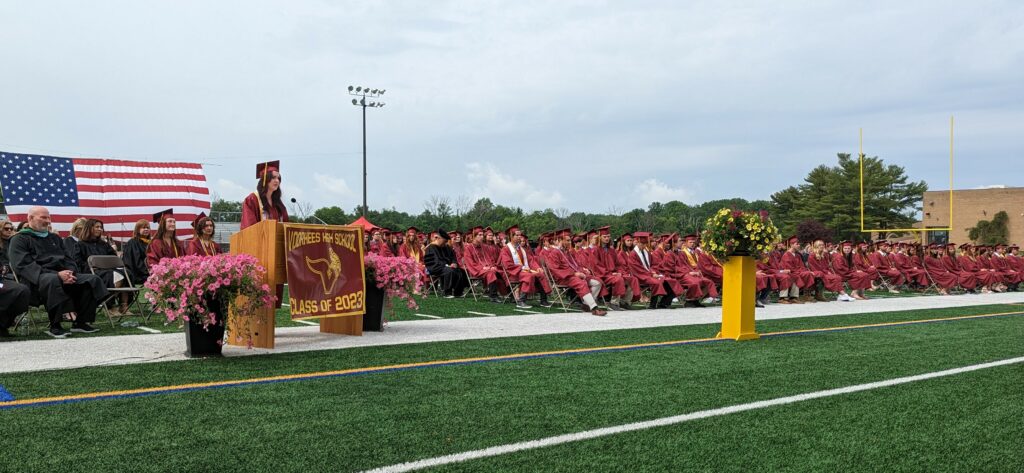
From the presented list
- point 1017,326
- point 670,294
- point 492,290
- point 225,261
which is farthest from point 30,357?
point 1017,326

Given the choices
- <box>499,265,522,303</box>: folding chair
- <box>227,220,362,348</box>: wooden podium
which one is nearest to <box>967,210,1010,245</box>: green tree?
<box>499,265,522,303</box>: folding chair

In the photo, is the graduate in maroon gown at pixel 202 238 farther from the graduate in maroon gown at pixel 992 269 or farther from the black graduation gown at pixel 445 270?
the graduate in maroon gown at pixel 992 269

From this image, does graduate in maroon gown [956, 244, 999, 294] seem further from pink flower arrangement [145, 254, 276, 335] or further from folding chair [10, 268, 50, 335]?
folding chair [10, 268, 50, 335]

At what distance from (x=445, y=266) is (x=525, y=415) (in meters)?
12.6

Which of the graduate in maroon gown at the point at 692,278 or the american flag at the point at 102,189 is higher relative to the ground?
the american flag at the point at 102,189

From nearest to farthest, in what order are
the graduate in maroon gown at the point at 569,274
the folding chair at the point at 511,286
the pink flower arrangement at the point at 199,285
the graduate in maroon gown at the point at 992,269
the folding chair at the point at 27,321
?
the pink flower arrangement at the point at 199,285
the folding chair at the point at 27,321
the graduate in maroon gown at the point at 569,274
the folding chair at the point at 511,286
the graduate in maroon gown at the point at 992,269

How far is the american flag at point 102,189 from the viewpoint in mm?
17750

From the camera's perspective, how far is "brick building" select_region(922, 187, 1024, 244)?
5775 cm

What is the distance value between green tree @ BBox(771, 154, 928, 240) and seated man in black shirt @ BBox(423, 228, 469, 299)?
56.6m

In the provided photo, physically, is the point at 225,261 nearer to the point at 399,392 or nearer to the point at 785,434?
the point at 399,392

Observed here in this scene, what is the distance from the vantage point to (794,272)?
18266 mm

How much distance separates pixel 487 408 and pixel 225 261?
10.9 ft

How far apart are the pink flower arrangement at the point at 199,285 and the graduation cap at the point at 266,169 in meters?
1.59

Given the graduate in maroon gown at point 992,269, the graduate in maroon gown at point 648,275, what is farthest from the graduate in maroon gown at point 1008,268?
the graduate in maroon gown at point 648,275
